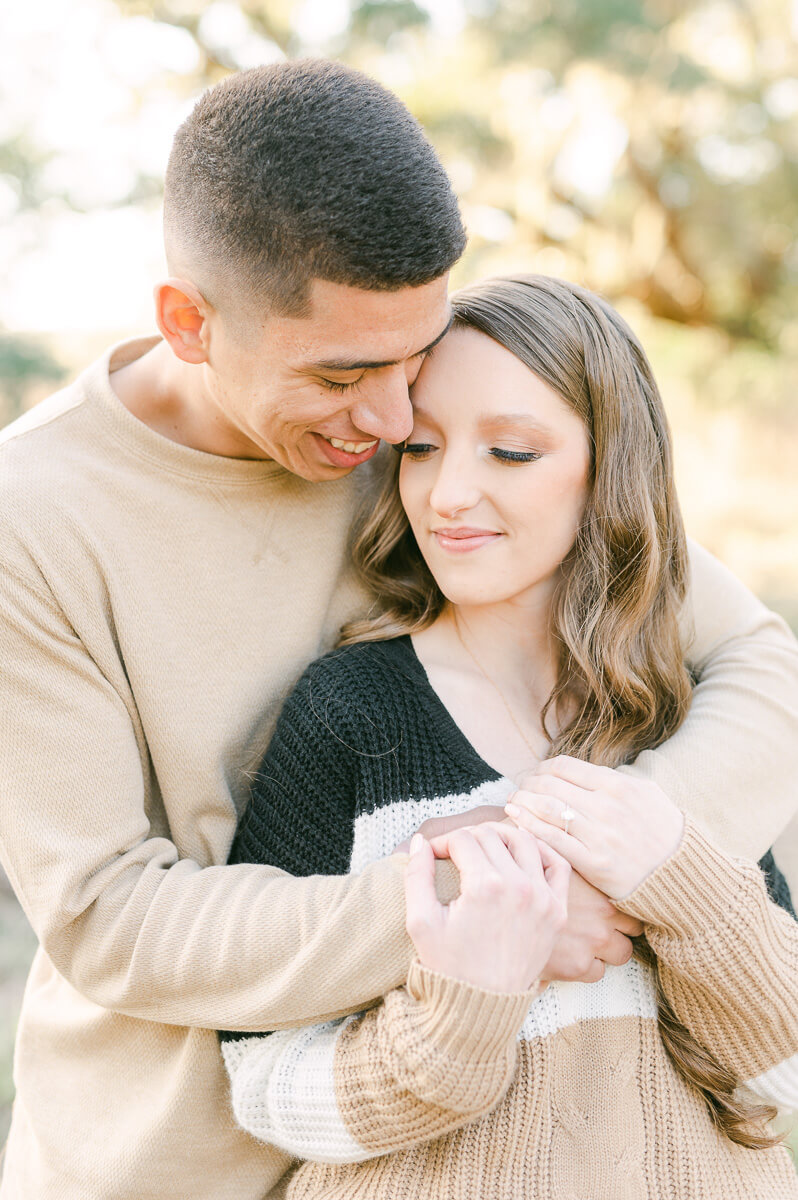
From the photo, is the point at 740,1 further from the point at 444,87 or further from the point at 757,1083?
the point at 757,1083

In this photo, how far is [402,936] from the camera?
1628 millimetres

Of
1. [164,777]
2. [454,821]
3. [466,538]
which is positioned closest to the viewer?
[454,821]

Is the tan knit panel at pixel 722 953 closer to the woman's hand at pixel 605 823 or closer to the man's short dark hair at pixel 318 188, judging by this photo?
the woman's hand at pixel 605 823

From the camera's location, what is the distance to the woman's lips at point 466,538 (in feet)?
6.61

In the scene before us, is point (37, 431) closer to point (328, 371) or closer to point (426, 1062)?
point (328, 371)

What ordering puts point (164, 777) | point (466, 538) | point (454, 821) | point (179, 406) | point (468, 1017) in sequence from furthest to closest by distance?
point (179, 406) < point (466, 538) < point (164, 777) < point (454, 821) < point (468, 1017)

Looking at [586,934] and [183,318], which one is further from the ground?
[183,318]

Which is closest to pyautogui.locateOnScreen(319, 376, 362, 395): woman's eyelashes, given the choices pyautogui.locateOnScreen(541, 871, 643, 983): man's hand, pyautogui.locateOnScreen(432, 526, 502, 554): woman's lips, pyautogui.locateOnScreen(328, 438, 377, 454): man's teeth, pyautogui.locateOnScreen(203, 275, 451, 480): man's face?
pyautogui.locateOnScreen(203, 275, 451, 480): man's face

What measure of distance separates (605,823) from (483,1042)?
16.0 inches

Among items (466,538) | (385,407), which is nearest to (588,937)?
(466,538)

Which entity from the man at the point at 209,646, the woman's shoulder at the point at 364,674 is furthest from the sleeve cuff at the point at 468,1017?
the woman's shoulder at the point at 364,674

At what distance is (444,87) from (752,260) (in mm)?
6075

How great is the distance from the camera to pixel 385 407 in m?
1.90

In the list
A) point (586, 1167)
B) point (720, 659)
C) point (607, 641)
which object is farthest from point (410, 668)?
point (586, 1167)
